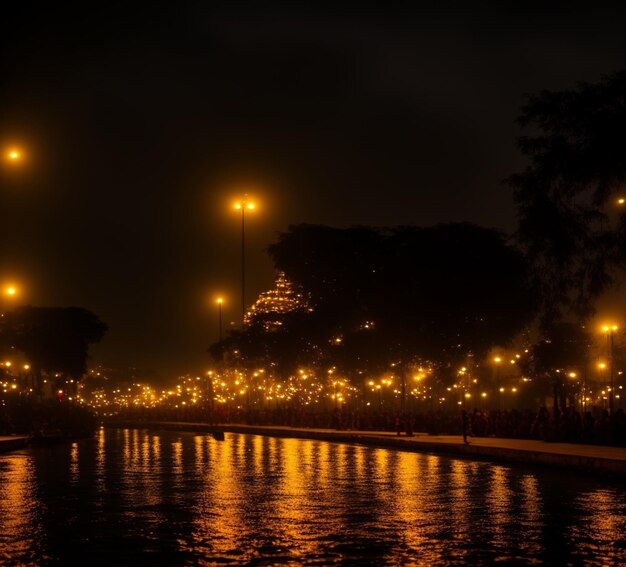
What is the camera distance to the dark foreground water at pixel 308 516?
1069cm

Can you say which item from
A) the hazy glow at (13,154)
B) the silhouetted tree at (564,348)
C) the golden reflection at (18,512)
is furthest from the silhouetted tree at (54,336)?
the golden reflection at (18,512)

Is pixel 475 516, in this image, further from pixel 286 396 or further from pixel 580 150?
pixel 286 396

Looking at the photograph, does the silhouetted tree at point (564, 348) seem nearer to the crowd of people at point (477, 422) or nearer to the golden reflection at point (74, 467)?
the crowd of people at point (477, 422)

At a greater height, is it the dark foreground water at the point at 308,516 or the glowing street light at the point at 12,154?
the glowing street light at the point at 12,154

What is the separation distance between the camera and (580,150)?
3011 centimetres

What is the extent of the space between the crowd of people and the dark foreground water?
8667 millimetres

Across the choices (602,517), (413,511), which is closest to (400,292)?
(413,511)

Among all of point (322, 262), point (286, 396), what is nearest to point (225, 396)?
point (286, 396)

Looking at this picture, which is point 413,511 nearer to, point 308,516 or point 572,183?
point 308,516

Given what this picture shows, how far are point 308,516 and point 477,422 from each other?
1147 inches

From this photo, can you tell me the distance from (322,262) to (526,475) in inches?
1424

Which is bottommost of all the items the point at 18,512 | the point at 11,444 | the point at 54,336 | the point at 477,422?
the point at 18,512

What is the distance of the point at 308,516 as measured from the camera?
46.4 ft

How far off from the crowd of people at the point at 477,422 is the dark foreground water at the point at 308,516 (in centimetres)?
867
